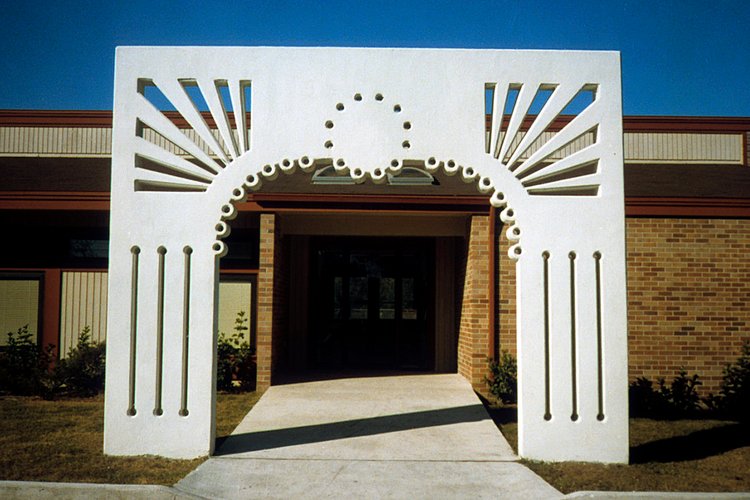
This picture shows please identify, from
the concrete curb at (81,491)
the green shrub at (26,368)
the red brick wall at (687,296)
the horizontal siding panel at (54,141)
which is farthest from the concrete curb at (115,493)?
the horizontal siding panel at (54,141)

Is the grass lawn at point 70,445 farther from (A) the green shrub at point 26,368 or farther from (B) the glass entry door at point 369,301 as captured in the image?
(B) the glass entry door at point 369,301

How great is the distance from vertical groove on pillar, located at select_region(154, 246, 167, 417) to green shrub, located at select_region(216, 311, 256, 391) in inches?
149

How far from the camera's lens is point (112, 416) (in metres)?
7.36

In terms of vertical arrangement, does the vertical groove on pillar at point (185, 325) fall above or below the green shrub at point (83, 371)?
above

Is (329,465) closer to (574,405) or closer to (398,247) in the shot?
(574,405)

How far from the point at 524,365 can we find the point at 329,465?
2.28 metres

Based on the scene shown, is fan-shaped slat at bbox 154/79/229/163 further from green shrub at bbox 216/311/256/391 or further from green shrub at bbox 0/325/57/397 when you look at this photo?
green shrub at bbox 0/325/57/397

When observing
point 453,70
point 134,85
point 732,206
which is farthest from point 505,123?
point 134,85

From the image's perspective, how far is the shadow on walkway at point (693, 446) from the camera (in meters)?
7.59

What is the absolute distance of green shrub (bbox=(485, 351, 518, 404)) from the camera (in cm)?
1065

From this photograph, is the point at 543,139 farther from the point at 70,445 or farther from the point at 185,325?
the point at 70,445

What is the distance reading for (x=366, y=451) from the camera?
7.65 m

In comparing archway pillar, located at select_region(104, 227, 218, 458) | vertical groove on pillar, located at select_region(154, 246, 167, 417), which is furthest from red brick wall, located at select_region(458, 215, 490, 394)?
vertical groove on pillar, located at select_region(154, 246, 167, 417)

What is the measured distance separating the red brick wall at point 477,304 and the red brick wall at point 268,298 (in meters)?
3.23
